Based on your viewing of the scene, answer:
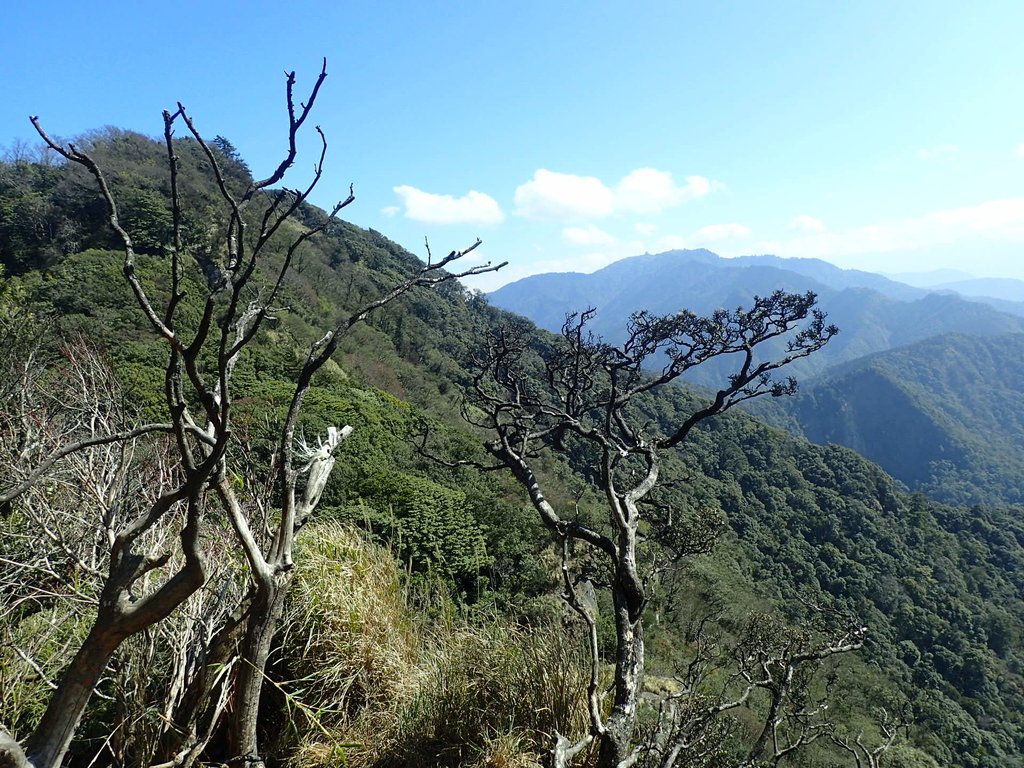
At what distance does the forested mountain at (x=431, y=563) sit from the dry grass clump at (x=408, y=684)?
0.05ft

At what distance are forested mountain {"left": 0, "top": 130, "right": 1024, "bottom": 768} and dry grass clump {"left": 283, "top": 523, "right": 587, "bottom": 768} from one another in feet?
0.05

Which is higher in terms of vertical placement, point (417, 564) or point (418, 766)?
point (418, 766)

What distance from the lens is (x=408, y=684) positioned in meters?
3.25

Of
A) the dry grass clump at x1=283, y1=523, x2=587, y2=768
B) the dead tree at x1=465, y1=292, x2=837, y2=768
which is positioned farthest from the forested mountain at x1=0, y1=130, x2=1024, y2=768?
the dead tree at x1=465, y1=292, x2=837, y2=768

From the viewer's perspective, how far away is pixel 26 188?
25516mm

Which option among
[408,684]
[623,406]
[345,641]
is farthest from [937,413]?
[345,641]

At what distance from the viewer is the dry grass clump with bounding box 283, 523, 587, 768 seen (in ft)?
9.23

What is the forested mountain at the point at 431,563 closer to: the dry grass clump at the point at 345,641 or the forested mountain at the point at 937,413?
the dry grass clump at the point at 345,641

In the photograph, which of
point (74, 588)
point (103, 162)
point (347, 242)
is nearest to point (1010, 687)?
point (74, 588)

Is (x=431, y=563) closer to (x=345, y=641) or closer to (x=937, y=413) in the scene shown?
(x=345, y=641)

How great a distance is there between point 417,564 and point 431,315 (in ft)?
94.0

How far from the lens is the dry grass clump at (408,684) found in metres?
2.81

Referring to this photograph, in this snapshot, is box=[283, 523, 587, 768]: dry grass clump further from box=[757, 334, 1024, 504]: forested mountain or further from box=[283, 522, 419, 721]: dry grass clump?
box=[757, 334, 1024, 504]: forested mountain

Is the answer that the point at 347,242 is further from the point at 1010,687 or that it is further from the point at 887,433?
the point at 887,433
